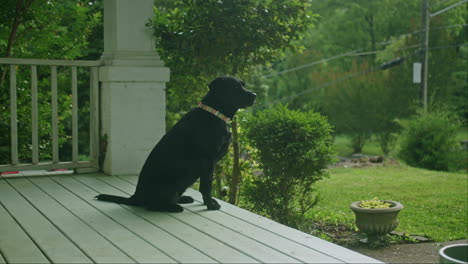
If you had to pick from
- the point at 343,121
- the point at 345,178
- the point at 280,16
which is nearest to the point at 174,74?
the point at 280,16

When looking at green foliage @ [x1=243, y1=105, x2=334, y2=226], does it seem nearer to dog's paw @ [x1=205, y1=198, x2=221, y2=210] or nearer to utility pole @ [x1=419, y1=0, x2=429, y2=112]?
dog's paw @ [x1=205, y1=198, x2=221, y2=210]

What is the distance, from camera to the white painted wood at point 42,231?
238 cm

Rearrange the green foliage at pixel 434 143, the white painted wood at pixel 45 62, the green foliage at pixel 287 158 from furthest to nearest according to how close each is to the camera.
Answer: the green foliage at pixel 434 143 < the green foliage at pixel 287 158 < the white painted wood at pixel 45 62

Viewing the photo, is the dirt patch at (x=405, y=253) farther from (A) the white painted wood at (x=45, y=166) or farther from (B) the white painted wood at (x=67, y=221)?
(B) the white painted wood at (x=67, y=221)

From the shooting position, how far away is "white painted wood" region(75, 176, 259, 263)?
2348 millimetres

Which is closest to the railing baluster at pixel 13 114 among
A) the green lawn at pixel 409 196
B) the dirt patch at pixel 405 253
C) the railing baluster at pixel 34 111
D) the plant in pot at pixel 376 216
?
the railing baluster at pixel 34 111

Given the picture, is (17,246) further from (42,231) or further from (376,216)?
(376,216)

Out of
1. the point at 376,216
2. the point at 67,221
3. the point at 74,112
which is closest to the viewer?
the point at 67,221

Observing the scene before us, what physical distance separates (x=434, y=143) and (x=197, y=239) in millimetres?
10866

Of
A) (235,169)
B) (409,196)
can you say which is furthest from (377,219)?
(409,196)

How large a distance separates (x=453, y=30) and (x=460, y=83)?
237 centimetres

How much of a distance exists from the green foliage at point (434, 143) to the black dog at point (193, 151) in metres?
10.1

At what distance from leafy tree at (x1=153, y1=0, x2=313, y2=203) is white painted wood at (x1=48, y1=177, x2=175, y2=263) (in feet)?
5.58

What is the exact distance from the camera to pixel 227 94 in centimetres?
332
